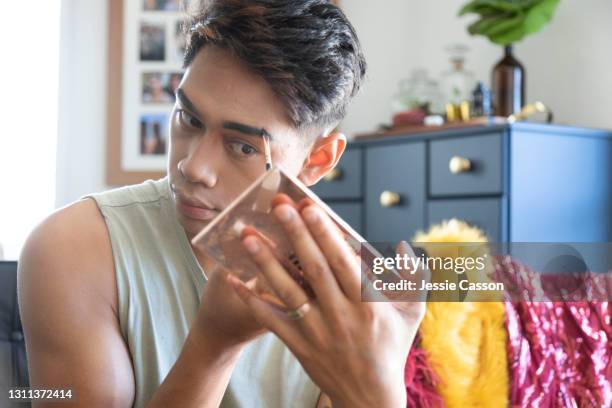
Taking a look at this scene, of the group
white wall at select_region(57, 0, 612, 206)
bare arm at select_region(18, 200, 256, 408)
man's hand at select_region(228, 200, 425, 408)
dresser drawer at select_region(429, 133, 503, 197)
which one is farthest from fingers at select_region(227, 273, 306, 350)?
white wall at select_region(57, 0, 612, 206)

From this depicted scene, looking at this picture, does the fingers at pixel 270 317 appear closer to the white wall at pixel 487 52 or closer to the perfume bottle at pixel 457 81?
the white wall at pixel 487 52

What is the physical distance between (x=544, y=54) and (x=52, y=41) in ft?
6.85

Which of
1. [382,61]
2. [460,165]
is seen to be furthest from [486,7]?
[382,61]

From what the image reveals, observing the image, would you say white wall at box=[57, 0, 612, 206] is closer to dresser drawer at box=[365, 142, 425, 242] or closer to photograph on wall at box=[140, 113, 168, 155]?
photograph on wall at box=[140, 113, 168, 155]

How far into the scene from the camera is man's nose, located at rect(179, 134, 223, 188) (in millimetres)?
979

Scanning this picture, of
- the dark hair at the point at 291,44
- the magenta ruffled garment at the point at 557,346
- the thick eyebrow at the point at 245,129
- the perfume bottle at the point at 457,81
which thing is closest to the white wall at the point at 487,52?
the perfume bottle at the point at 457,81

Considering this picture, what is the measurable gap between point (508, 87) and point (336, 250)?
2177 mm

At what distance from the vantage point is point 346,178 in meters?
2.90


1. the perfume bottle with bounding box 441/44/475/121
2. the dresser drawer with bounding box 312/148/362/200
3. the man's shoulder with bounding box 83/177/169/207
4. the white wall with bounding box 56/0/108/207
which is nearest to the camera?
the man's shoulder with bounding box 83/177/169/207

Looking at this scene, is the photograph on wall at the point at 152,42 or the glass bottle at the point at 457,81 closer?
the glass bottle at the point at 457,81

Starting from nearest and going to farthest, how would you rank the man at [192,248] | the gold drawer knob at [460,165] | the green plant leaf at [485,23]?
the man at [192,248] → the gold drawer knob at [460,165] → the green plant leaf at [485,23]

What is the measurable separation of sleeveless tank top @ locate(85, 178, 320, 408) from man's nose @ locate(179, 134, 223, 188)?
0.54 feet

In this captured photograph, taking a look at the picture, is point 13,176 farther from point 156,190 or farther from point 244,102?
point 244,102

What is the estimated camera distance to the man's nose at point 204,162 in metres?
0.98
